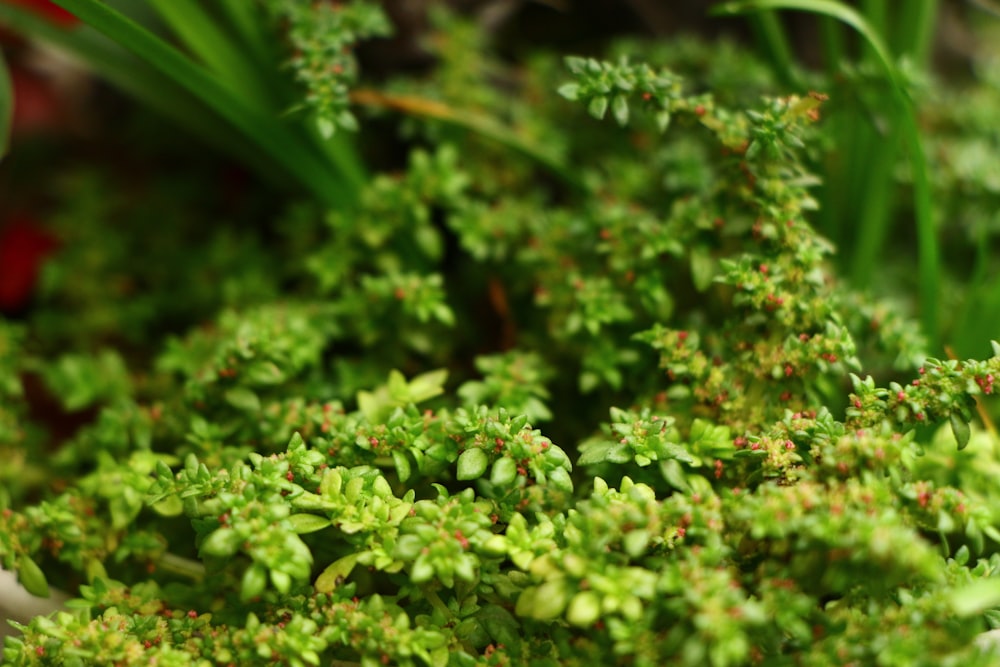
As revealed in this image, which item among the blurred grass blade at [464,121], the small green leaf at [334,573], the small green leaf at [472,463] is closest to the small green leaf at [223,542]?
the small green leaf at [334,573]

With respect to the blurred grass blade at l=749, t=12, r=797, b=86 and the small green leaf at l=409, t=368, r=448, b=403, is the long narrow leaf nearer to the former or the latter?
the small green leaf at l=409, t=368, r=448, b=403

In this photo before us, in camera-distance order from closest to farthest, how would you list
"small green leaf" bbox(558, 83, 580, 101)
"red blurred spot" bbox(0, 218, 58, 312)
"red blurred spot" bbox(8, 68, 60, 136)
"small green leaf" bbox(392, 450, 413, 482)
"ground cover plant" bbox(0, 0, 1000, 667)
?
"ground cover plant" bbox(0, 0, 1000, 667)
"small green leaf" bbox(392, 450, 413, 482)
"small green leaf" bbox(558, 83, 580, 101)
"red blurred spot" bbox(0, 218, 58, 312)
"red blurred spot" bbox(8, 68, 60, 136)

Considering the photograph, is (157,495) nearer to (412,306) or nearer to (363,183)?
(412,306)

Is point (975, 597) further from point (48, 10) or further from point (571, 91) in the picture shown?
point (48, 10)

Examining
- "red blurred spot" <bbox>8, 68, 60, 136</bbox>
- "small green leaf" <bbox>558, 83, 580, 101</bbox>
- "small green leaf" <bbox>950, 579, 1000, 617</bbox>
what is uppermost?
"red blurred spot" <bbox>8, 68, 60, 136</bbox>

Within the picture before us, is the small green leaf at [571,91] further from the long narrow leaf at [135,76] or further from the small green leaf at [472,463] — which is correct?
the long narrow leaf at [135,76]

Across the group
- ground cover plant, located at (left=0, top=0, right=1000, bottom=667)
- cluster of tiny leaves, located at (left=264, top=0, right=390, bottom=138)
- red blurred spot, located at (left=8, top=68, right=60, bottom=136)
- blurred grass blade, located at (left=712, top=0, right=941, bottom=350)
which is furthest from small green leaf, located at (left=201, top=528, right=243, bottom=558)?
red blurred spot, located at (left=8, top=68, right=60, bottom=136)

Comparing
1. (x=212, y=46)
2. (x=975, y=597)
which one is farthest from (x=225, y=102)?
(x=975, y=597)
